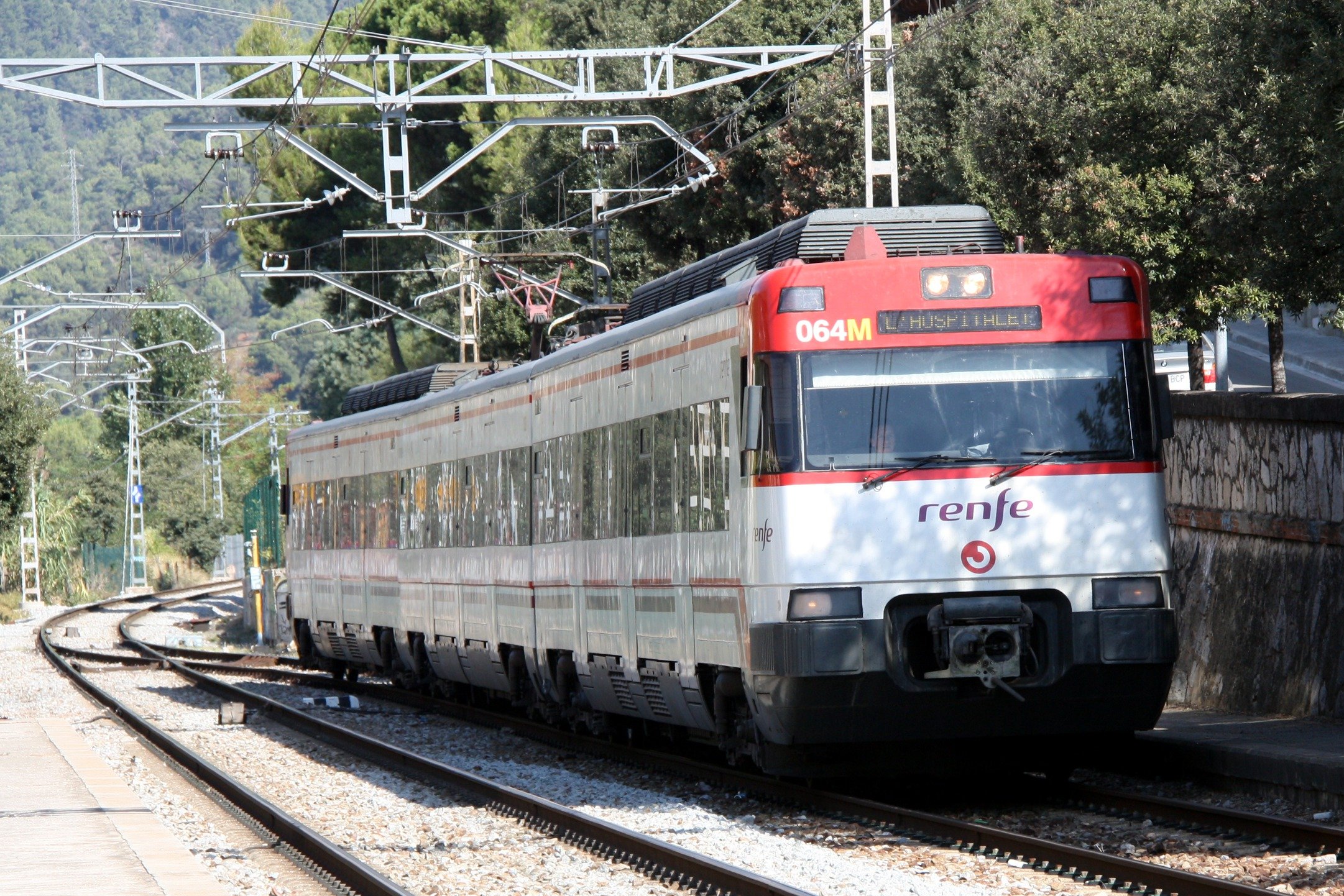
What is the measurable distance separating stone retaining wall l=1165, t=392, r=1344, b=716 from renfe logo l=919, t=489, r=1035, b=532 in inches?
143

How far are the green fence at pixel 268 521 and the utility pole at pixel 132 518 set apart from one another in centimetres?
922

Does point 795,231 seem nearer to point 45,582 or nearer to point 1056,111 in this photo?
point 1056,111

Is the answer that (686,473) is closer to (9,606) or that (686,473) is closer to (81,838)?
(81,838)

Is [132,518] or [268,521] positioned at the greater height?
[132,518]

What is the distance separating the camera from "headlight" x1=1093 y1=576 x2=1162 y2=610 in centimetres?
1151

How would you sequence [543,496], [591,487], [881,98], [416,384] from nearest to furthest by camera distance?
1. [591,487]
2. [543,496]
3. [881,98]
4. [416,384]

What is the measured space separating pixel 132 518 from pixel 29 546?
11.7 meters

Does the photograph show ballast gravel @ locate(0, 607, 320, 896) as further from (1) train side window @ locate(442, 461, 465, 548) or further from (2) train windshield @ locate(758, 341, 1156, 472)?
(1) train side window @ locate(442, 461, 465, 548)

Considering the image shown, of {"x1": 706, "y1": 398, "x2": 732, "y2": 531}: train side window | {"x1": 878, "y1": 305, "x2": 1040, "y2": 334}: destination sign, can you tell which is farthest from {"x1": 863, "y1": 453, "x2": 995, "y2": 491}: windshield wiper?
{"x1": 706, "y1": 398, "x2": 732, "y2": 531}: train side window

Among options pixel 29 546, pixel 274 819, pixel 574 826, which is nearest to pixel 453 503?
pixel 274 819

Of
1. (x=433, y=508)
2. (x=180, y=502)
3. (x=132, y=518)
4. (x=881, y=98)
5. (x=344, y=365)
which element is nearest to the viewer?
(x=433, y=508)

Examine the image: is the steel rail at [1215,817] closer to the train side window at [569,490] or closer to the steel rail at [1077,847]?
the steel rail at [1077,847]

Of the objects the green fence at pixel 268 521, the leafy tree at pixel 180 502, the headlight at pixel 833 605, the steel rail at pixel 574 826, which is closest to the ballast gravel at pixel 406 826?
the steel rail at pixel 574 826

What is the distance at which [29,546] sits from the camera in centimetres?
6384
